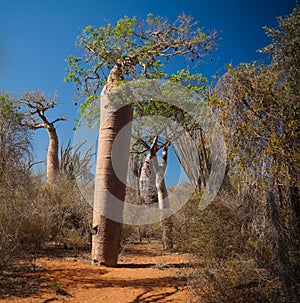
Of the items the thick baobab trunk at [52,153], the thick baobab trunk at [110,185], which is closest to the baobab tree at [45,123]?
the thick baobab trunk at [52,153]

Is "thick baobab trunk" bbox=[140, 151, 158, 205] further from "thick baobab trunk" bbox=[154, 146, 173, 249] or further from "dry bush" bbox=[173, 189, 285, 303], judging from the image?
"dry bush" bbox=[173, 189, 285, 303]

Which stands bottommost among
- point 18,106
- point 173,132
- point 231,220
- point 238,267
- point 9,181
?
point 238,267

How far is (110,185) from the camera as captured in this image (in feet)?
18.9

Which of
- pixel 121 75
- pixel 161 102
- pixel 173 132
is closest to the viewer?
pixel 121 75

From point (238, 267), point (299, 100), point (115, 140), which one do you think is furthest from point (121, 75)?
point (238, 267)

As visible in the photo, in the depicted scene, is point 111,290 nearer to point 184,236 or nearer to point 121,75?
point 184,236

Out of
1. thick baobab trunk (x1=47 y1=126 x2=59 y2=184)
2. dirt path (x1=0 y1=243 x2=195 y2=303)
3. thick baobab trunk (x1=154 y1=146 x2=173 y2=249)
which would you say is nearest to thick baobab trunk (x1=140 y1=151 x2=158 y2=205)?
thick baobab trunk (x1=154 y1=146 x2=173 y2=249)

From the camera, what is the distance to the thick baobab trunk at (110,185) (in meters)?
5.69

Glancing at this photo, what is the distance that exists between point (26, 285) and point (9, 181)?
2.25 meters

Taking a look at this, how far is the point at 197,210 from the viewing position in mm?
5312

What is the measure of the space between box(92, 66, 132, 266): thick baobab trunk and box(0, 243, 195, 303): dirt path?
376 millimetres

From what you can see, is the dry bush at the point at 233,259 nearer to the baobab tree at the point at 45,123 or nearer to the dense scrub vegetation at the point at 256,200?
the dense scrub vegetation at the point at 256,200

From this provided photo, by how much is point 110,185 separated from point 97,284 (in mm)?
1834

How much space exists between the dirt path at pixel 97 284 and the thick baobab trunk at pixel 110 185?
1.23ft
